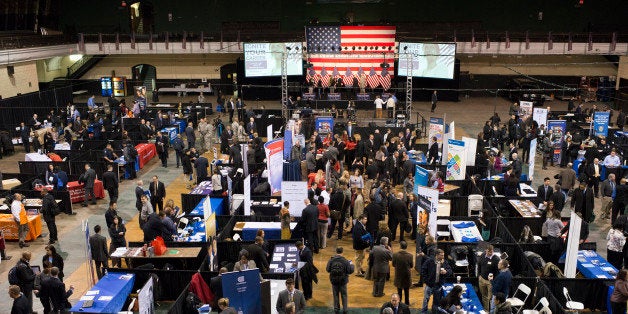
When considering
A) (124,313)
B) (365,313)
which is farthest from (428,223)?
(124,313)

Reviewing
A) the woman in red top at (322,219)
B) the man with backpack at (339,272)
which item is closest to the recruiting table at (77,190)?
the woman in red top at (322,219)

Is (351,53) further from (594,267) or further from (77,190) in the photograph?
(594,267)

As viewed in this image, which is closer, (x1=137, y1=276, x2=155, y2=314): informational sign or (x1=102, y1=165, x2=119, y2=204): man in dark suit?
(x1=137, y1=276, x2=155, y2=314): informational sign

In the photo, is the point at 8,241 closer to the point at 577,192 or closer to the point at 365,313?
the point at 365,313

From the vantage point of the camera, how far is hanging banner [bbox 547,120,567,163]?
20625 millimetres

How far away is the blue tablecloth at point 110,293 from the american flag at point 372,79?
964 inches

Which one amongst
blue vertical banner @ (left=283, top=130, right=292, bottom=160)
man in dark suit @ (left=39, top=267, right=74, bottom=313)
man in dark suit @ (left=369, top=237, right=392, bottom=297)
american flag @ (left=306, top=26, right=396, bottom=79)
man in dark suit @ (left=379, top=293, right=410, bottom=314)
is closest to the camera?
man in dark suit @ (left=379, top=293, right=410, bottom=314)

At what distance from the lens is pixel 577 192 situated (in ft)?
46.8

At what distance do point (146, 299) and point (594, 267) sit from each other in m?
8.43

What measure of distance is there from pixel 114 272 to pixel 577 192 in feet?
35.5

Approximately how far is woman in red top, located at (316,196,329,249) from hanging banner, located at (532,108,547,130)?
41.2ft

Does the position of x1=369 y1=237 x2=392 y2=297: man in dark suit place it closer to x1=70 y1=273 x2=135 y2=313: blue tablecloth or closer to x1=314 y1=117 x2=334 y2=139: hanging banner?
x1=70 y1=273 x2=135 y2=313: blue tablecloth

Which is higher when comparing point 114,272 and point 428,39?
point 428,39

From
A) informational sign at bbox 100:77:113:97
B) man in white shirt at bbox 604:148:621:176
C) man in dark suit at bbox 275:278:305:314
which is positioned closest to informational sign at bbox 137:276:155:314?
man in dark suit at bbox 275:278:305:314
